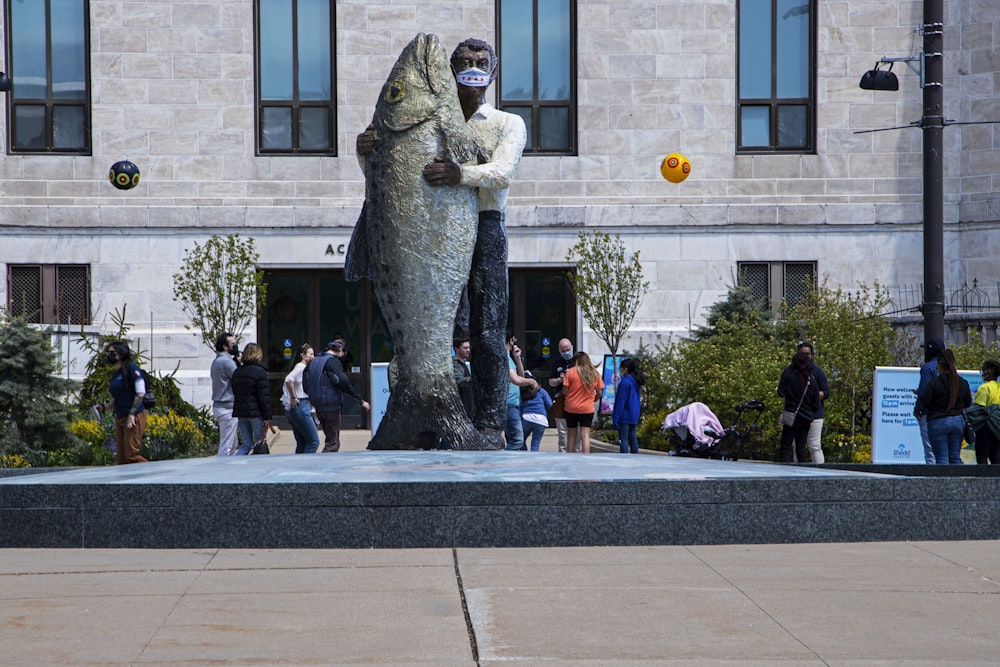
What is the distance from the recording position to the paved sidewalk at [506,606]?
19.3 feet

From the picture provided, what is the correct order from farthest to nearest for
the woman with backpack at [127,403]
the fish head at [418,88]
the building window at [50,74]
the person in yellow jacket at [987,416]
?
1. the building window at [50,74]
2. the person in yellow jacket at [987,416]
3. the woman with backpack at [127,403]
4. the fish head at [418,88]

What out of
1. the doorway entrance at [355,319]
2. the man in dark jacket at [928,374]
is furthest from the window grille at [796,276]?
the man in dark jacket at [928,374]

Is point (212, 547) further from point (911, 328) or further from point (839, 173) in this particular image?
point (839, 173)

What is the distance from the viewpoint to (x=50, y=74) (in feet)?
83.0

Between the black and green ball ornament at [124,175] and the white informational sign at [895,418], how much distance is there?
14.0m

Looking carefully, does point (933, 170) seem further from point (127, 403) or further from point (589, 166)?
point (589, 166)

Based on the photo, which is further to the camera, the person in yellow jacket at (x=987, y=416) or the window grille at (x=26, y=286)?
the window grille at (x=26, y=286)

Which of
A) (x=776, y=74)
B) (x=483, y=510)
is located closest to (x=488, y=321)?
(x=483, y=510)

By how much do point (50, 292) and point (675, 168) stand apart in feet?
37.4

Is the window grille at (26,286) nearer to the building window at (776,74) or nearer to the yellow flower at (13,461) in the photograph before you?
the yellow flower at (13,461)

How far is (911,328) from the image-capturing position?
71.5ft

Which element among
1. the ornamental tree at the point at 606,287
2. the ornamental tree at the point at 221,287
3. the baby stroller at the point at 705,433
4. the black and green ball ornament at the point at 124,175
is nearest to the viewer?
the baby stroller at the point at 705,433

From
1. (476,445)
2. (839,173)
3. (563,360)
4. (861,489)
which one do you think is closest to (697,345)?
(563,360)

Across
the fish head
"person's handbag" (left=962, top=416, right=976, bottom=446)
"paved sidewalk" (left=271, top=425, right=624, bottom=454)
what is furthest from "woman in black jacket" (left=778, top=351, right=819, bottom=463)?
the fish head
